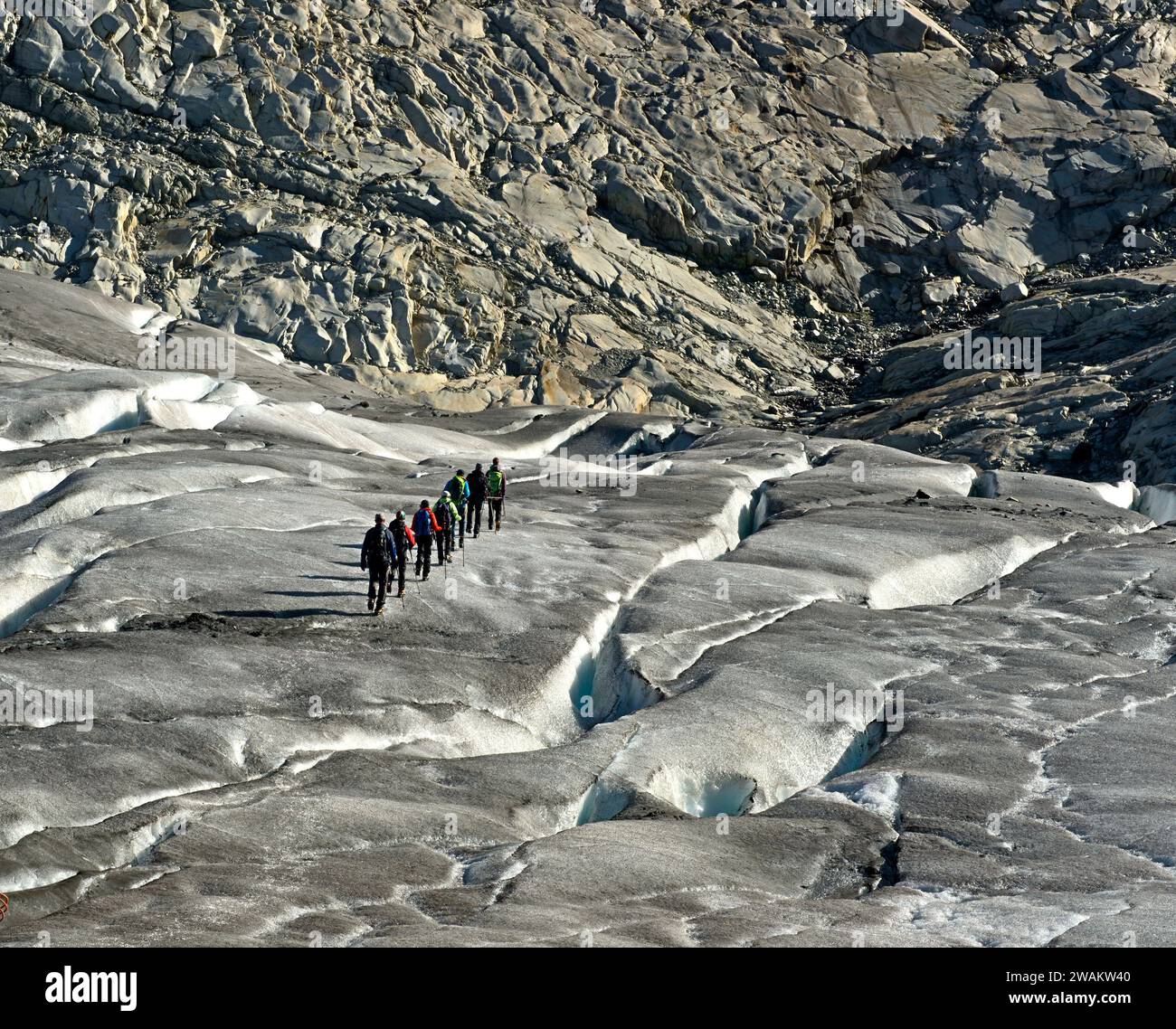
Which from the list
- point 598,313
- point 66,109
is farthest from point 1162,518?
point 66,109

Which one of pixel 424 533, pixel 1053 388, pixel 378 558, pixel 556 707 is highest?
pixel 1053 388

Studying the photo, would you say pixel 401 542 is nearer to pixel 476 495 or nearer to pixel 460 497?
pixel 460 497

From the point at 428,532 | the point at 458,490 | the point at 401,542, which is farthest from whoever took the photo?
the point at 458,490

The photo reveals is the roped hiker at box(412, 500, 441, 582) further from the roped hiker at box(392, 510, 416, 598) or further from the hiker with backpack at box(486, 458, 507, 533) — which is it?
the hiker with backpack at box(486, 458, 507, 533)

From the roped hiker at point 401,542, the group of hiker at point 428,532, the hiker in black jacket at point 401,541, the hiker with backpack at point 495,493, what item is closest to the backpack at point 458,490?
the group of hiker at point 428,532

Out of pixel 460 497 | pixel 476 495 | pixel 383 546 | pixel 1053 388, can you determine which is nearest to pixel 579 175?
pixel 1053 388

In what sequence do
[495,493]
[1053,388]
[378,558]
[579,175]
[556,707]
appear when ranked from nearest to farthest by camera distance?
[556,707]
[378,558]
[495,493]
[1053,388]
[579,175]

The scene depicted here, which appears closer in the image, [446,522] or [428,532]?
[428,532]

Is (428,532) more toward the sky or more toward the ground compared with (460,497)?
more toward the ground
